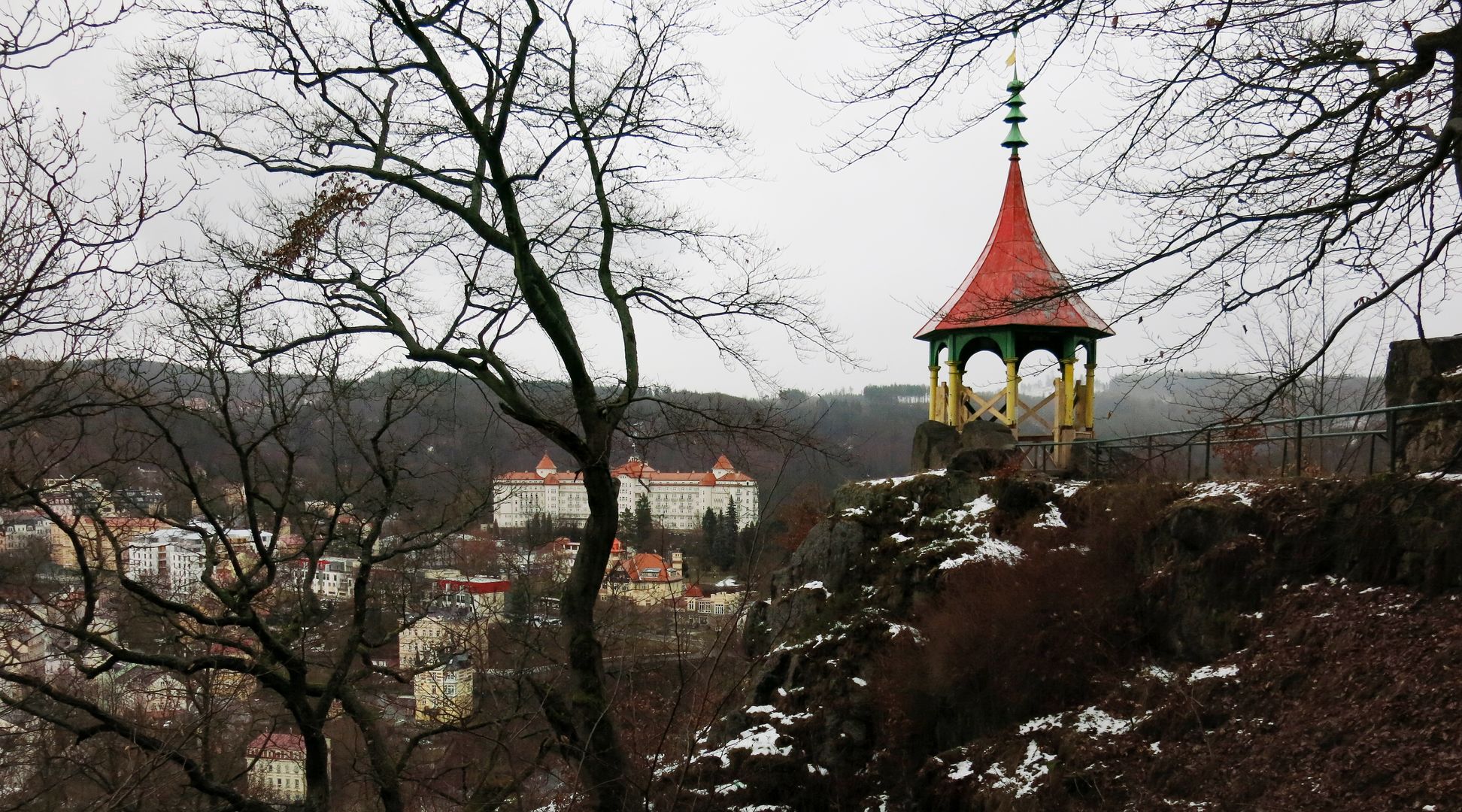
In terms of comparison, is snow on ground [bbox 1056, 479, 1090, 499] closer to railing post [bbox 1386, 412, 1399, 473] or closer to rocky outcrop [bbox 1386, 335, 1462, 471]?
rocky outcrop [bbox 1386, 335, 1462, 471]

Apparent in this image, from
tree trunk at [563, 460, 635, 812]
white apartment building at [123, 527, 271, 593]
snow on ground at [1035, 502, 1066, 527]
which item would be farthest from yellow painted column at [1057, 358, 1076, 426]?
white apartment building at [123, 527, 271, 593]

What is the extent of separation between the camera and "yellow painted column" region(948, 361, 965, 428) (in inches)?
500

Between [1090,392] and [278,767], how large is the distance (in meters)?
17.7

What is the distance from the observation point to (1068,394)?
12.2 m

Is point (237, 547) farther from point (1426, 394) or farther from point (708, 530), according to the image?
point (1426, 394)

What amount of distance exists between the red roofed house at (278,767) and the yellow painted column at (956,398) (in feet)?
28.9

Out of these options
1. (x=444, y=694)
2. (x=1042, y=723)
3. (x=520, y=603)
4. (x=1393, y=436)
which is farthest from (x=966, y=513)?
(x=444, y=694)

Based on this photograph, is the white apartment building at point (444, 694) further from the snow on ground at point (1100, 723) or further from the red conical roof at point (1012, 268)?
the red conical roof at point (1012, 268)

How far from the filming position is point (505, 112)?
5.54 meters

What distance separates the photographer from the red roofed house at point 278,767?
24.4 ft

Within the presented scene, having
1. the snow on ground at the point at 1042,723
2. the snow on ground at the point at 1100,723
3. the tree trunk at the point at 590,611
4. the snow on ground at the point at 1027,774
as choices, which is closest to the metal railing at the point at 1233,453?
the snow on ground at the point at 1100,723

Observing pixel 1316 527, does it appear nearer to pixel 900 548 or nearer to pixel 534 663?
pixel 900 548

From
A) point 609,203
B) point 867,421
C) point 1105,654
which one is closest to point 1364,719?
point 1105,654

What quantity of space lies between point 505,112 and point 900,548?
23.8 feet
